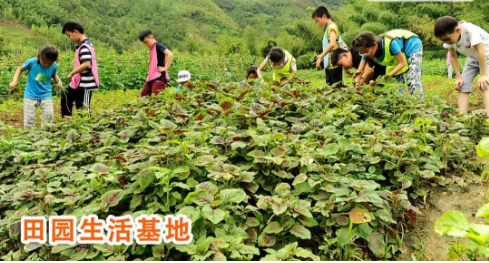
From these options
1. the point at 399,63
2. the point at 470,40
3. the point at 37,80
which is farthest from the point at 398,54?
the point at 37,80

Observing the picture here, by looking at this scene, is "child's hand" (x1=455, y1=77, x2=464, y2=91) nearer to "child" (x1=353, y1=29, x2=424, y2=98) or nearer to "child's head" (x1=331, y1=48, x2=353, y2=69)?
"child" (x1=353, y1=29, x2=424, y2=98)

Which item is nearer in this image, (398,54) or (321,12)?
(398,54)

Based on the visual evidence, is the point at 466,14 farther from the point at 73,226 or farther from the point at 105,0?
the point at 105,0

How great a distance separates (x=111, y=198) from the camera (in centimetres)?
193

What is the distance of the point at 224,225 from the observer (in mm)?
1789

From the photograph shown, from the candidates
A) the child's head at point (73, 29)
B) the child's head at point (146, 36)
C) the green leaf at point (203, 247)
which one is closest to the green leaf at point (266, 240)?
the green leaf at point (203, 247)

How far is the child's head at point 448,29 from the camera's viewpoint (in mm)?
3780

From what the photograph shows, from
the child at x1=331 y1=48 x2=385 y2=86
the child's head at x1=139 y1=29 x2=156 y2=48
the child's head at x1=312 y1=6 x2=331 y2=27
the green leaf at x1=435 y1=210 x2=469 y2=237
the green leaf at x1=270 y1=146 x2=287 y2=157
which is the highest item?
the child's head at x1=312 y1=6 x2=331 y2=27

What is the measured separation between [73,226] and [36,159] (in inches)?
48.3

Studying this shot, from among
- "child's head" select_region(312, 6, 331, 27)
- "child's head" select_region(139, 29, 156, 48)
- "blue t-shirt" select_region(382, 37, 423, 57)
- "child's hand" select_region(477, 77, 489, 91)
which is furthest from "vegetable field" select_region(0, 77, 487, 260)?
"child's head" select_region(312, 6, 331, 27)

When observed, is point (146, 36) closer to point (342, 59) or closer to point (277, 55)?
point (277, 55)

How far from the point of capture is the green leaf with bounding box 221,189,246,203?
182cm

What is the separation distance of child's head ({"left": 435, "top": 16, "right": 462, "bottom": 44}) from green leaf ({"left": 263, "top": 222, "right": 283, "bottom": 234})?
2.82 metres

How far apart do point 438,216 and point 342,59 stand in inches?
114
